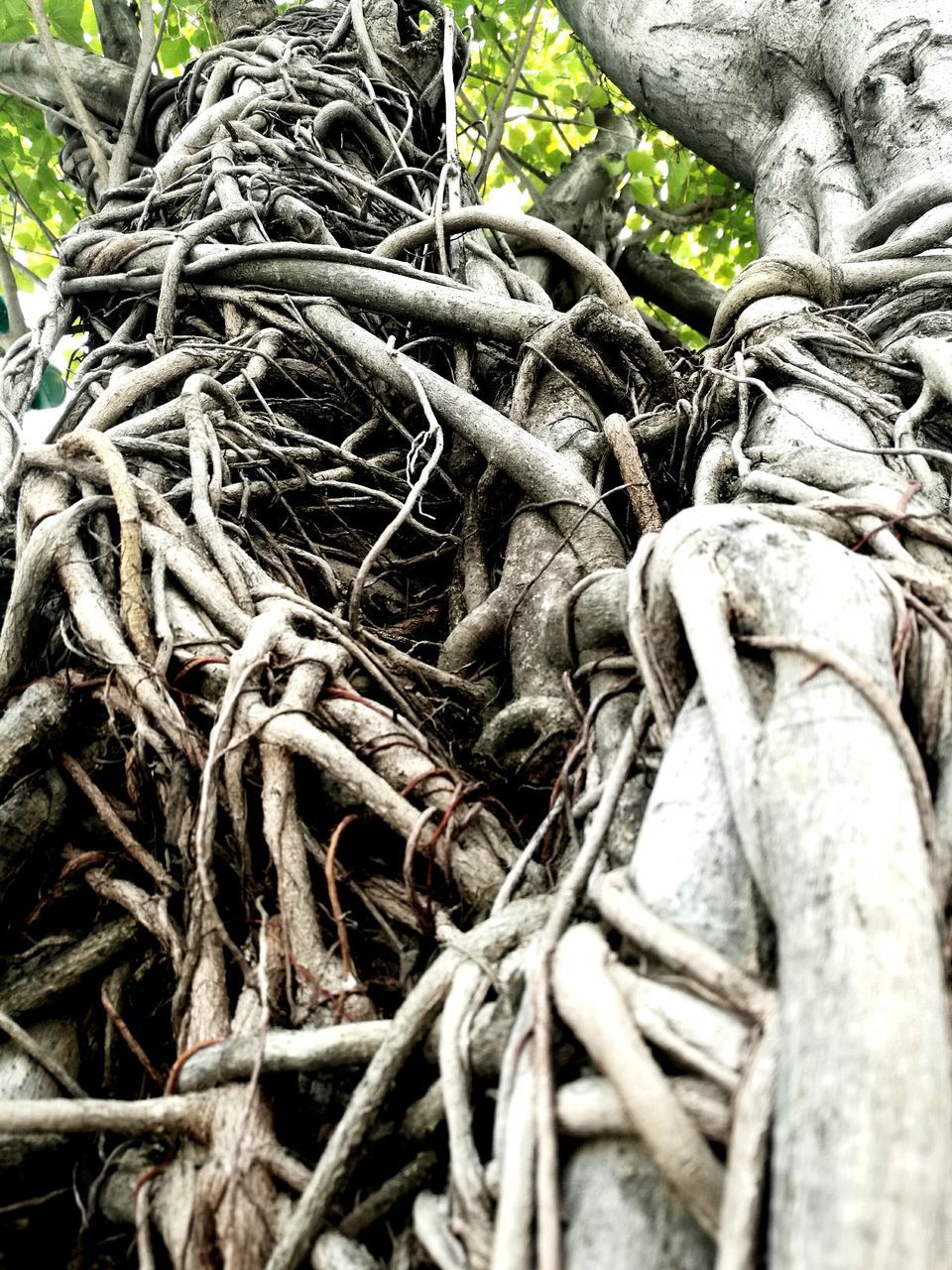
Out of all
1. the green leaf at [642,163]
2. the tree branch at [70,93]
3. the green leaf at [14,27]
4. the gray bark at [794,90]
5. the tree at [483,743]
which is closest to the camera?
the tree at [483,743]

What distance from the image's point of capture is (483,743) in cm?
114

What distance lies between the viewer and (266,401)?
1584 mm

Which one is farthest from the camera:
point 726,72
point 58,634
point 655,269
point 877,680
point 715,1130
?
point 655,269

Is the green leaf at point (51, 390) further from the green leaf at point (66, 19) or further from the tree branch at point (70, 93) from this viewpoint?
the green leaf at point (66, 19)

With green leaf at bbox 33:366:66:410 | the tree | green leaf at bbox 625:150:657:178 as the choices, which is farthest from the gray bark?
green leaf at bbox 33:366:66:410

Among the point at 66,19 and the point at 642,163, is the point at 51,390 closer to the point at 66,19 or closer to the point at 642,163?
the point at 66,19

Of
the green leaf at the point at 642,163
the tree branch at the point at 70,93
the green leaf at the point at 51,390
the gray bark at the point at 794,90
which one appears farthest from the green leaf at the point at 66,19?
the green leaf at the point at 642,163

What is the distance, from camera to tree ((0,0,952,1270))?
577mm

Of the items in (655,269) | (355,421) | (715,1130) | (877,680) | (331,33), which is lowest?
(715,1130)

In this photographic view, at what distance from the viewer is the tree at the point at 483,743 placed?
58 cm

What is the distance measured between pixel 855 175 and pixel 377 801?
1925 millimetres

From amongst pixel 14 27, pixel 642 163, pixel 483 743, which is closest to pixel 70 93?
pixel 14 27

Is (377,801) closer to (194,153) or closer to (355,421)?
(355,421)

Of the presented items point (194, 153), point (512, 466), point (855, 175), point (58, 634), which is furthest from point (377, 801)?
point (855, 175)
